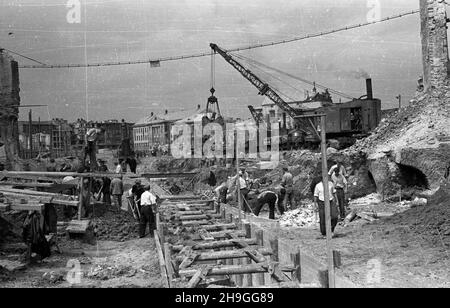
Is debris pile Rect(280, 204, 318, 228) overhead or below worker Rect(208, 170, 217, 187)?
below

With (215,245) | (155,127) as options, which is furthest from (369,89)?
(155,127)

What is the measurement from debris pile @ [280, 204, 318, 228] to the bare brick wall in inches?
269

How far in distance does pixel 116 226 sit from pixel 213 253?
25.4 ft

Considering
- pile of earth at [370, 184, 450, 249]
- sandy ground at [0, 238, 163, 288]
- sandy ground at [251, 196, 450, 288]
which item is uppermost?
pile of earth at [370, 184, 450, 249]

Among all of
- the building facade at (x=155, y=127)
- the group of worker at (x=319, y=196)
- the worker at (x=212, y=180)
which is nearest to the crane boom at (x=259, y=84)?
the worker at (x=212, y=180)

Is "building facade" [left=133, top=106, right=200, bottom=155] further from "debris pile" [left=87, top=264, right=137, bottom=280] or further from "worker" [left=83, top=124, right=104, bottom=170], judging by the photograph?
"debris pile" [left=87, top=264, right=137, bottom=280]

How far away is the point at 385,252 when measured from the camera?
30.5ft

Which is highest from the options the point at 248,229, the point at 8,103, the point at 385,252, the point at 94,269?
the point at 8,103

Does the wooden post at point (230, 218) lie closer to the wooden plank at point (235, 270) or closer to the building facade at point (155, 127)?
the wooden plank at point (235, 270)

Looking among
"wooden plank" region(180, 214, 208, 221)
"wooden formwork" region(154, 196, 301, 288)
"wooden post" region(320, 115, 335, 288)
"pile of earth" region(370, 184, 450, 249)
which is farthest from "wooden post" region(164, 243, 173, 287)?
"pile of earth" region(370, 184, 450, 249)

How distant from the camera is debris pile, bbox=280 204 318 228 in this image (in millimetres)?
13234

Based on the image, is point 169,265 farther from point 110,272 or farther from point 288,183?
point 288,183

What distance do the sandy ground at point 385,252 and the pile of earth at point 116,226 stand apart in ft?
15.8

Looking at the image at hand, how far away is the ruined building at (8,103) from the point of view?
805 inches
